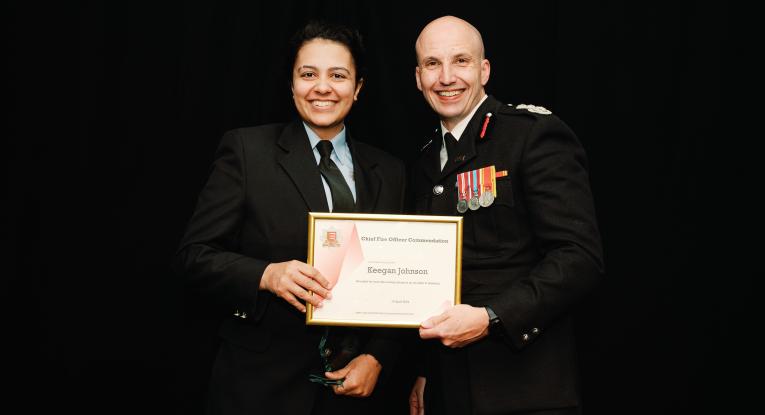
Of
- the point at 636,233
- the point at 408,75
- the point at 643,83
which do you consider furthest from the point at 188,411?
the point at 643,83

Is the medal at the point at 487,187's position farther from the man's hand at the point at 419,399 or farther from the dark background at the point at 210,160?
the dark background at the point at 210,160

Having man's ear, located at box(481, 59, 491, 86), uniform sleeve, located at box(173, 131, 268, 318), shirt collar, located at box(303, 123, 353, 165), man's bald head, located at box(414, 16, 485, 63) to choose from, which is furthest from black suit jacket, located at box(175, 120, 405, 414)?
man's ear, located at box(481, 59, 491, 86)

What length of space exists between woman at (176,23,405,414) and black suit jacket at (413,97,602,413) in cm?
37

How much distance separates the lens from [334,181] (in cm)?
214

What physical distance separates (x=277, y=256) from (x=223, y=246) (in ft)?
0.69

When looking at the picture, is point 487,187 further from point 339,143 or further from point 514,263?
point 339,143

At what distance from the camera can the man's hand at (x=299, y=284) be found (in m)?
1.80

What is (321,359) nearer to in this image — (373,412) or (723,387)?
(373,412)

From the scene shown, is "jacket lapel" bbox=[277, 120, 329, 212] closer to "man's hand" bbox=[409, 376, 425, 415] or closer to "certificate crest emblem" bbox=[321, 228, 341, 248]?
"certificate crest emblem" bbox=[321, 228, 341, 248]

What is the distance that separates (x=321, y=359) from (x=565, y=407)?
821 mm

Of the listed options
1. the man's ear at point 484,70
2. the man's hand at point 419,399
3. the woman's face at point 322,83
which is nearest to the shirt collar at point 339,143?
the woman's face at point 322,83

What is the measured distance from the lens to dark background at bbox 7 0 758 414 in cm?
280

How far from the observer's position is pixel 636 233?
2.86m

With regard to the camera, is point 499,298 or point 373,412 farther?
point 373,412
